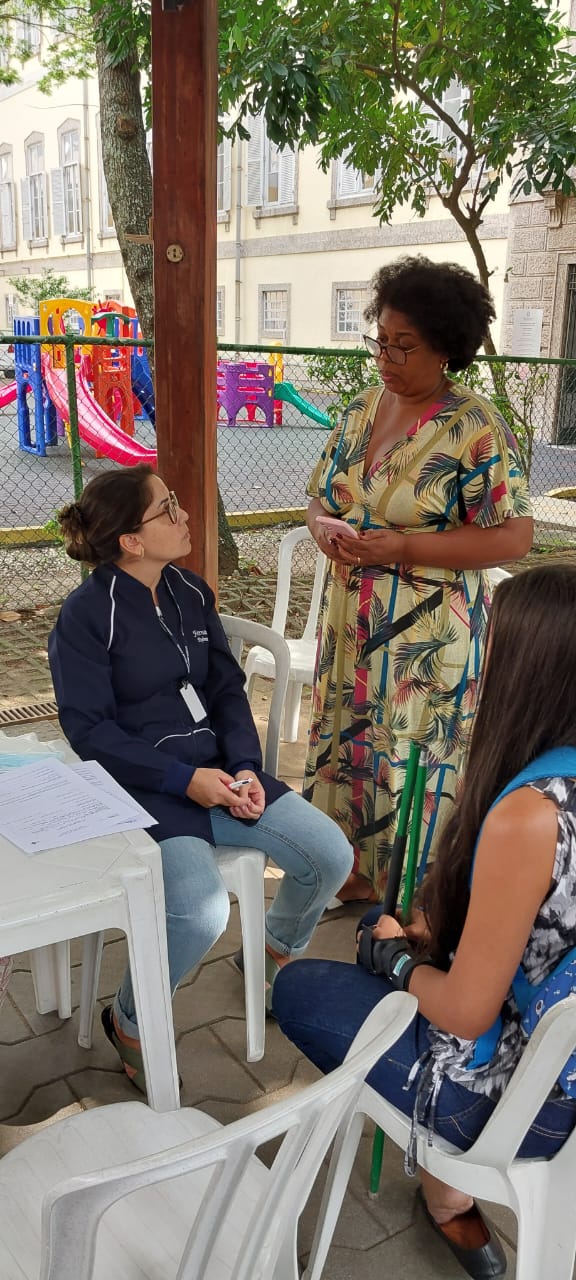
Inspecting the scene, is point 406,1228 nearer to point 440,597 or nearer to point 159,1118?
point 159,1118

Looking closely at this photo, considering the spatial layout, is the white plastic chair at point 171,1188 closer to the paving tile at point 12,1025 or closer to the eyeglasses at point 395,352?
the paving tile at point 12,1025

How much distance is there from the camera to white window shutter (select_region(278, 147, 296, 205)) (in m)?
21.2

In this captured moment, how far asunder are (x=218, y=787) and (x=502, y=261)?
1588 centimetres

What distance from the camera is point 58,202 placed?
2952 centimetres

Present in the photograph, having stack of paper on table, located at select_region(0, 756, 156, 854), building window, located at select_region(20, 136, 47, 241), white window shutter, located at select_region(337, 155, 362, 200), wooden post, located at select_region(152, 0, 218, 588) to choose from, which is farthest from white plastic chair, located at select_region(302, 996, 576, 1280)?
building window, located at select_region(20, 136, 47, 241)

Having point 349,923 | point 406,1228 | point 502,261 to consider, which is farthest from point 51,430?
point 406,1228

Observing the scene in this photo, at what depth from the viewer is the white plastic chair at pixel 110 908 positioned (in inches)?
58.7

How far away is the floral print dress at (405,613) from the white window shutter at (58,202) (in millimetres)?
29603

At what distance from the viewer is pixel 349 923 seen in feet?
9.58

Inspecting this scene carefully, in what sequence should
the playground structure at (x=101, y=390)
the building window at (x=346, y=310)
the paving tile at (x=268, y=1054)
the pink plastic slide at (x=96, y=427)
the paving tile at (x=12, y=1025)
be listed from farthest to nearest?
the building window at (x=346, y=310)
the playground structure at (x=101, y=390)
the pink plastic slide at (x=96, y=427)
the paving tile at (x=12, y=1025)
the paving tile at (x=268, y=1054)

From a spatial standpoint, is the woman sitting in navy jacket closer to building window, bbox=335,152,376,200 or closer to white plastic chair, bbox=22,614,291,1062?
white plastic chair, bbox=22,614,291,1062

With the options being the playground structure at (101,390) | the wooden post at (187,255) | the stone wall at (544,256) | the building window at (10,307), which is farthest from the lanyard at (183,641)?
the building window at (10,307)

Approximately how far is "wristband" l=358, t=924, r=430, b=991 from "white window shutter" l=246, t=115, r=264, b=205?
23.0m

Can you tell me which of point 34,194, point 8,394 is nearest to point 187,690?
point 8,394
